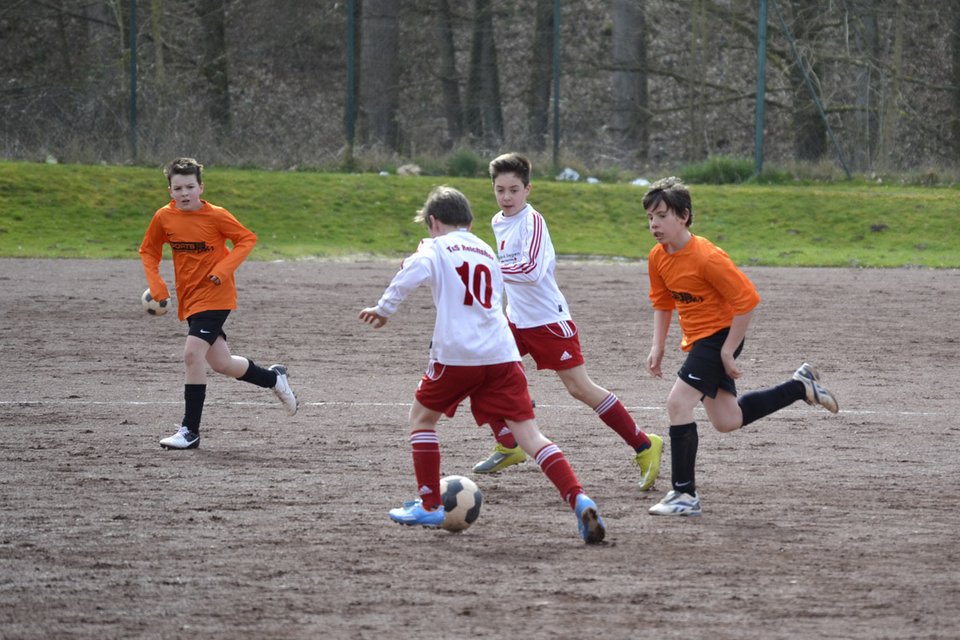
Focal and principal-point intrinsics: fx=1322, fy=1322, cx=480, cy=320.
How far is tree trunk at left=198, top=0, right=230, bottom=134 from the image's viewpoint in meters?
26.5

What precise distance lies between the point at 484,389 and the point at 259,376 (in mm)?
2895

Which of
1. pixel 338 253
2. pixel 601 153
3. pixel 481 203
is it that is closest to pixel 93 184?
pixel 338 253

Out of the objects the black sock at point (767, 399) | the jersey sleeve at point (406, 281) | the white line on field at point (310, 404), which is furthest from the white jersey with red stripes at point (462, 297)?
the white line on field at point (310, 404)

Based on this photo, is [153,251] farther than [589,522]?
Yes

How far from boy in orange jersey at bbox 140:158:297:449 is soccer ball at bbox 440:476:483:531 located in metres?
2.56

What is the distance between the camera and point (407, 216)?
21.2 meters

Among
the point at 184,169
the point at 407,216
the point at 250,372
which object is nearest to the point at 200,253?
the point at 184,169

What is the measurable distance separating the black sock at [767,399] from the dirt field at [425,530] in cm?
40

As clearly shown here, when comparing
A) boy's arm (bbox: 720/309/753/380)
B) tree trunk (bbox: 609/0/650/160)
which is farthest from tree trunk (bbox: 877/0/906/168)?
boy's arm (bbox: 720/309/753/380)

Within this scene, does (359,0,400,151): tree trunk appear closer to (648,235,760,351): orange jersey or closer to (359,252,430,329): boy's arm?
(648,235,760,351): orange jersey

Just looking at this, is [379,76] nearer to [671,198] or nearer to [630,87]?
[630,87]

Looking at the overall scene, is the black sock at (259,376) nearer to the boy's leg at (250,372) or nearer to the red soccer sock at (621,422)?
the boy's leg at (250,372)

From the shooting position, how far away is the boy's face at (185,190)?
26.9 feet

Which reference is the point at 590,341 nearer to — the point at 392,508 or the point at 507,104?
the point at 392,508
